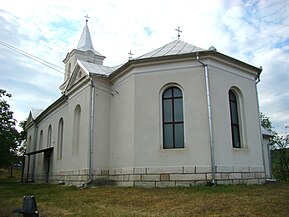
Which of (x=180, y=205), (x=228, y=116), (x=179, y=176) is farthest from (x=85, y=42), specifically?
(x=180, y=205)

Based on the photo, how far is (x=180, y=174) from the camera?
13391 mm

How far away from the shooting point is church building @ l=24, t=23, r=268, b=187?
534 inches

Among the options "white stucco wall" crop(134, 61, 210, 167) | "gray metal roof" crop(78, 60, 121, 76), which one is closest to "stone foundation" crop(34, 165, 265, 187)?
"white stucco wall" crop(134, 61, 210, 167)

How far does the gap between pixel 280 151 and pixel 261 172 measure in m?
14.0

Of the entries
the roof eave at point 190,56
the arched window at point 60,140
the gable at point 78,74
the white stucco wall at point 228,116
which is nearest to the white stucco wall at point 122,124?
the roof eave at point 190,56

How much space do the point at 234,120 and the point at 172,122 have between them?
3416 millimetres

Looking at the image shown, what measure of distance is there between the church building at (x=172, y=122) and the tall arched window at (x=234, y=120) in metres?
0.05

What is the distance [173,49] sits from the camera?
16000mm

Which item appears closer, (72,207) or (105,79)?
(72,207)

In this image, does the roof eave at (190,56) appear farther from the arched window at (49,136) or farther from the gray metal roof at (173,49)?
the arched window at (49,136)

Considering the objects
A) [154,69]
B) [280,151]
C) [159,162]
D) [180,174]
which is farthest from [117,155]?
[280,151]

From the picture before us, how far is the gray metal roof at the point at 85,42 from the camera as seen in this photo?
31766mm

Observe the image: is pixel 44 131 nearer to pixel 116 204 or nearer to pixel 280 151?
pixel 116 204

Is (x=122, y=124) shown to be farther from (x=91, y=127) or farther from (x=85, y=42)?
(x=85, y=42)
